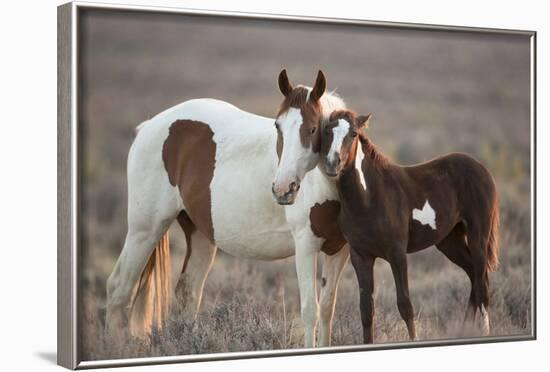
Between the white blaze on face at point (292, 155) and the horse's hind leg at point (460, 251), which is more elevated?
the white blaze on face at point (292, 155)

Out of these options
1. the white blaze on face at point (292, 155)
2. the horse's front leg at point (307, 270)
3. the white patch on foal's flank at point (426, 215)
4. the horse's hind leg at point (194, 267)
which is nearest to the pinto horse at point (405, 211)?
the white patch on foal's flank at point (426, 215)

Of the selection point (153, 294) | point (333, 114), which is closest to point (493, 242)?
point (333, 114)

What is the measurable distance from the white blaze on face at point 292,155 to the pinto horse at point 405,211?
0.44 feet

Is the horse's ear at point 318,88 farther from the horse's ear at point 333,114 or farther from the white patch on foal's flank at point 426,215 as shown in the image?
the white patch on foal's flank at point 426,215

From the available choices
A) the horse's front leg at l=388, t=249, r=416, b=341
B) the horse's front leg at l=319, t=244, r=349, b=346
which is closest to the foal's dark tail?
the horse's front leg at l=388, t=249, r=416, b=341

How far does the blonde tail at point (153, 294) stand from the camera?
682 cm

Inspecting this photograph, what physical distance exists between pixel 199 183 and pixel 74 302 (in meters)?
1.37

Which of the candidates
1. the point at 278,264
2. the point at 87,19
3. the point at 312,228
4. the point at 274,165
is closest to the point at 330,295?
the point at 312,228

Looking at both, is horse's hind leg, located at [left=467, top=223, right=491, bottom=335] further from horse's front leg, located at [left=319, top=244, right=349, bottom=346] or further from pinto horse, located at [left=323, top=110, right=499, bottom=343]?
horse's front leg, located at [left=319, top=244, right=349, bottom=346]

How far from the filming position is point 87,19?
19.2 feet

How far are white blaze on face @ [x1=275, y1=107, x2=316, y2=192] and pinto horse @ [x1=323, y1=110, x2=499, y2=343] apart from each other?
0.44 ft

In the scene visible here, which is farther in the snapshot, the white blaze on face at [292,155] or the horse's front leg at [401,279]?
the horse's front leg at [401,279]

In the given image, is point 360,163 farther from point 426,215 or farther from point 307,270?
point 307,270

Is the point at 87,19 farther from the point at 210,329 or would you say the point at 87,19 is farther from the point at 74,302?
the point at 210,329
